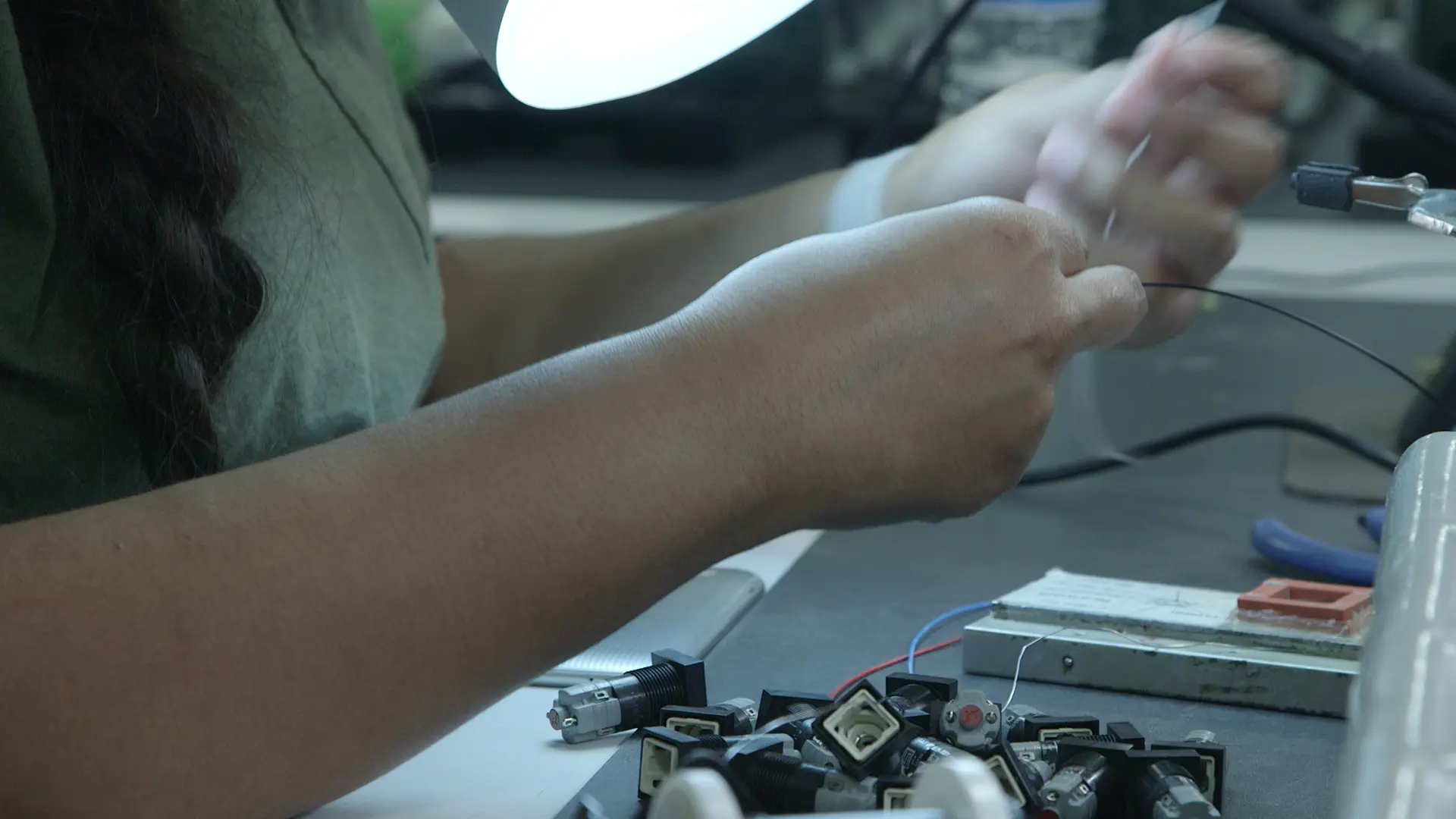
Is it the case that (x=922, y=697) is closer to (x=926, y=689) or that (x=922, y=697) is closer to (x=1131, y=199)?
(x=926, y=689)

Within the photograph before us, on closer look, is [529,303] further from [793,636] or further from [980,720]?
[980,720]

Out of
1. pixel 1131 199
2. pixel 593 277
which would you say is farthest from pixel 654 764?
pixel 593 277

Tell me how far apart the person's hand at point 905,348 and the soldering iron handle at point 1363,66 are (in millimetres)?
351

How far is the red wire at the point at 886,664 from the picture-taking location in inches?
23.7

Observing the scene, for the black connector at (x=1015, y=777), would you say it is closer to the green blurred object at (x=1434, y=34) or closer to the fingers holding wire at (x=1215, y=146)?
the fingers holding wire at (x=1215, y=146)

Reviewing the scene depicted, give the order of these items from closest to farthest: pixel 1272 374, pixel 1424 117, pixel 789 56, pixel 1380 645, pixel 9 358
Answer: pixel 1380 645
pixel 9 358
pixel 1424 117
pixel 1272 374
pixel 789 56

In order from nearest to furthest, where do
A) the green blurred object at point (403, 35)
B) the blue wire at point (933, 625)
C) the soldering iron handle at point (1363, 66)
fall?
the blue wire at point (933, 625)
the soldering iron handle at point (1363, 66)
the green blurred object at point (403, 35)

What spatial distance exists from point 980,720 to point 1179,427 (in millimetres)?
539

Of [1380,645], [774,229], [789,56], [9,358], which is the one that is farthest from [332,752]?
[789,56]

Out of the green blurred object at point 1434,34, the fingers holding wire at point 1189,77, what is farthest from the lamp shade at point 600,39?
the green blurred object at point 1434,34

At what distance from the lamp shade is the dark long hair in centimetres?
13

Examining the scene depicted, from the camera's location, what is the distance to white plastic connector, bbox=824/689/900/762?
47 cm

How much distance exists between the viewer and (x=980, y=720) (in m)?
0.51

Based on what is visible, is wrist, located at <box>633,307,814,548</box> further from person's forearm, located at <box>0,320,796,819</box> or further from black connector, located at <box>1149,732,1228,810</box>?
black connector, located at <box>1149,732,1228,810</box>
